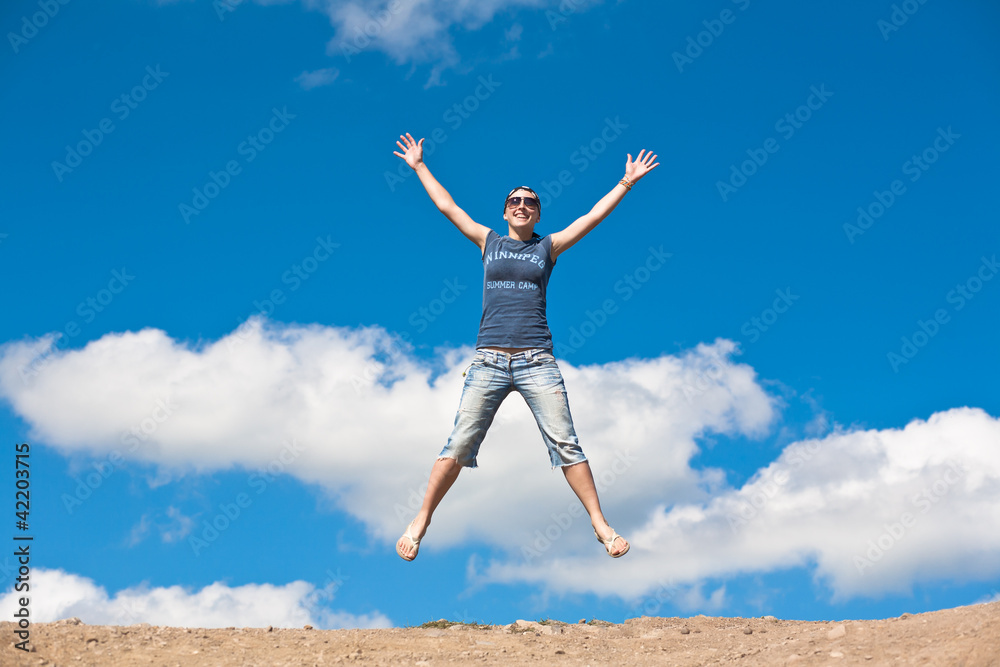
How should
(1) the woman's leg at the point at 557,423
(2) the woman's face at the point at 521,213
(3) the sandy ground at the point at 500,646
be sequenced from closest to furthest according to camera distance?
(3) the sandy ground at the point at 500,646, (1) the woman's leg at the point at 557,423, (2) the woman's face at the point at 521,213

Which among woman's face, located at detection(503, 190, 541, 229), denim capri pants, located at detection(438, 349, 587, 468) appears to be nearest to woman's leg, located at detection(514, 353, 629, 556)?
denim capri pants, located at detection(438, 349, 587, 468)

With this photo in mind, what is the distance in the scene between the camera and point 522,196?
8.23 meters

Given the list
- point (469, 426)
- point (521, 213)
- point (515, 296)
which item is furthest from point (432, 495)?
point (521, 213)

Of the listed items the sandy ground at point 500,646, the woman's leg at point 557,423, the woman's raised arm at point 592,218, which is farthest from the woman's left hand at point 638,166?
the sandy ground at point 500,646

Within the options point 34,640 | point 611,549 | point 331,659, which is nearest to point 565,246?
point 611,549

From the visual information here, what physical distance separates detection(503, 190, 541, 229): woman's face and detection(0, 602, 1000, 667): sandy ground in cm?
431

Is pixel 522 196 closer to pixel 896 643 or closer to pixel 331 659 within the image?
pixel 331 659

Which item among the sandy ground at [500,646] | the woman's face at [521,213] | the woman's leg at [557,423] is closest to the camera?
the sandy ground at [500,646]

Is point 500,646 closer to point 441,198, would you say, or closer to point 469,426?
point 469,426

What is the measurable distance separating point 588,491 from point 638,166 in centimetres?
350

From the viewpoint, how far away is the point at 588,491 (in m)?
7.79

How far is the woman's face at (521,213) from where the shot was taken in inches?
323

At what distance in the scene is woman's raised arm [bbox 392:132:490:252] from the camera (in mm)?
8289

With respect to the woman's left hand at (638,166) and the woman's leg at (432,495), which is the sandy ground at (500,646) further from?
the woman's left hand at (638,166)
